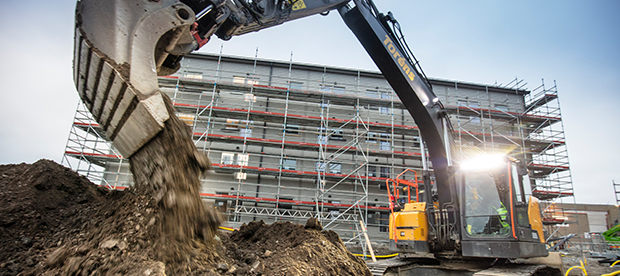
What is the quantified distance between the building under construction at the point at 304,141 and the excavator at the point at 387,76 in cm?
723

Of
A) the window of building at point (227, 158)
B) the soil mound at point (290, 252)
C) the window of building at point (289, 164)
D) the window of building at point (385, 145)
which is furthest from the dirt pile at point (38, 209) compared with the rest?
the window of building at point (385, 145)

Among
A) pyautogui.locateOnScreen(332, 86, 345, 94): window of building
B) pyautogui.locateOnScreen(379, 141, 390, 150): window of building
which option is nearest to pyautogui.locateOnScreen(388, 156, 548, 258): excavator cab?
pyautogui.locateOnScreen(379, 141, 390, 150): window of building

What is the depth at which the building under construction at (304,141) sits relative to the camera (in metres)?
13.7

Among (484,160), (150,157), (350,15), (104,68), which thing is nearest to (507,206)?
(484,160)

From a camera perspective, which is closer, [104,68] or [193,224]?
[104,68]

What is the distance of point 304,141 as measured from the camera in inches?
613

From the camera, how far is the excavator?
204 centimetres

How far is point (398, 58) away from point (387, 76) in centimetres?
36

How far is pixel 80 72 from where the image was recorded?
2.11m

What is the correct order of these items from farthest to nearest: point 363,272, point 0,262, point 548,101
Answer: point 548,101 < point 363,272 < point 0,262

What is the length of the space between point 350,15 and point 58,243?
16.0ft

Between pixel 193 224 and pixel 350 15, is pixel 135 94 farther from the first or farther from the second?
pixel 350 15

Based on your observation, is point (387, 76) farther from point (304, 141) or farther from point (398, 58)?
point (304, 141)

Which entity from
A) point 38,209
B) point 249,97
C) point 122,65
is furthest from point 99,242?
point 249,97
